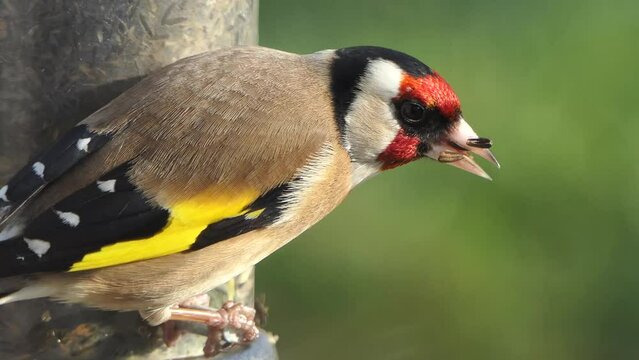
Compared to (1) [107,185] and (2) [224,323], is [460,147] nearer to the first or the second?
(2) [224,323]

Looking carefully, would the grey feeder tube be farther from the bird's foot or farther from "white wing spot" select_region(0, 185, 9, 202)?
"white wing spot" select_region(0, 185, 9, 202)

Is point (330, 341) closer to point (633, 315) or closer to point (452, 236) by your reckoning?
point (452, 236)

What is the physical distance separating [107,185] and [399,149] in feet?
2.77

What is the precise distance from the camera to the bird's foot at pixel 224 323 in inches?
168

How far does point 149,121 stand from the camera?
12.9 ft

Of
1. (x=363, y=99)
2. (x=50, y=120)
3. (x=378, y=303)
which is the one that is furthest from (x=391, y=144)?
→ (x=378, y=303)

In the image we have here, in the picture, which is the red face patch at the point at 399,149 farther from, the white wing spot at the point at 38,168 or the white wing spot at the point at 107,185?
the white wing spot at the point at 38,168

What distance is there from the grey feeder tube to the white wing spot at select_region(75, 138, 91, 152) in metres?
0.29

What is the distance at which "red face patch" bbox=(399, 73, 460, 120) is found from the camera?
13.6 feet

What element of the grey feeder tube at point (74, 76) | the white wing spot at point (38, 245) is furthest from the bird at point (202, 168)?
the grey feeder tube at point (74, 76)

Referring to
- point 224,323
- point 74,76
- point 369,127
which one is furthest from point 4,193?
point 369,127

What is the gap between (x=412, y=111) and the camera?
13.8 ft

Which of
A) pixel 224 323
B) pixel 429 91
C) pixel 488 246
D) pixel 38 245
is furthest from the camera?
pixel 488 246

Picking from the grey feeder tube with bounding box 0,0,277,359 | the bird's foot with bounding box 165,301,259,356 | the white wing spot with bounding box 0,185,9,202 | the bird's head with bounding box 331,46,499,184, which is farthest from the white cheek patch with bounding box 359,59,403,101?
the white wing spot with bounding box 0,185,9,202
